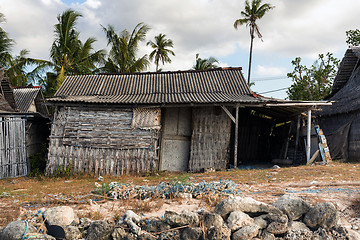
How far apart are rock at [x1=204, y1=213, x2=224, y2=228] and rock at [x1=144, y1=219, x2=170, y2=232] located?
657 mm

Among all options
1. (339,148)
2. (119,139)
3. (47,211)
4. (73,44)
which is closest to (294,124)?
(339,148)

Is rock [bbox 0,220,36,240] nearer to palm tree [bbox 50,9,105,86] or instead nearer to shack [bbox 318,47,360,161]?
shack [bbox 318,47,360,161]

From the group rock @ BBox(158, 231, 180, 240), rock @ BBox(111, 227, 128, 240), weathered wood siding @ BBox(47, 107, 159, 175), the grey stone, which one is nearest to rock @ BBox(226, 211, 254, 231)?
the grey stone

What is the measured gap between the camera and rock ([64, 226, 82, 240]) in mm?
4535

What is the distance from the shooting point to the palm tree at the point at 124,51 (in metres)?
20.3

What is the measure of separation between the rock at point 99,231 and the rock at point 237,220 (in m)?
2.01

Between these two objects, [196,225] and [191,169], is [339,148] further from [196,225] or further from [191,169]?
[196,225]

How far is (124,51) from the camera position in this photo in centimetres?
2014

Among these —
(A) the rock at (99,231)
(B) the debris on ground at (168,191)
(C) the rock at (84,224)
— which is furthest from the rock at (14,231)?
(B) the debris on ground at (168,191)

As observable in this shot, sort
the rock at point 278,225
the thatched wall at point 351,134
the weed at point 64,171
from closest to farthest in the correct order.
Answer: the rock at point 278,225, the weed at point 64,171, the thatched wall at point 351,134

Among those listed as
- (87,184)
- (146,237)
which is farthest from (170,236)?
(87,184)

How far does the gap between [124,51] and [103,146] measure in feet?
39.8

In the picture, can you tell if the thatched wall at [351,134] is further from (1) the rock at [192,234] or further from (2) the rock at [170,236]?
(2) the rock at [170,236]

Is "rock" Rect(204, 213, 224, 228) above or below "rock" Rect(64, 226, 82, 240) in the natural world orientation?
above
